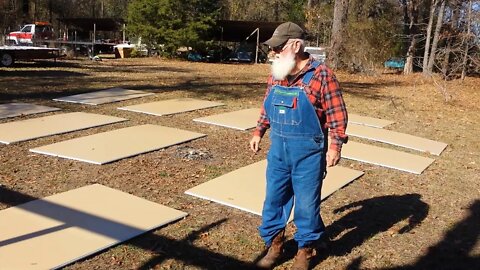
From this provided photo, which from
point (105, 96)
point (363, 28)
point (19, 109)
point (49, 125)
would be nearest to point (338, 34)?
point (363, 28)

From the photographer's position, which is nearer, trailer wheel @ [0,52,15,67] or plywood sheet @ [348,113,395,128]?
plywood sheet @ [348,113,395,128]

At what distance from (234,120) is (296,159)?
4.91m

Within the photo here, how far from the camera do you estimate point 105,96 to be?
9234mm

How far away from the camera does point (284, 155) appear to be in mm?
2963

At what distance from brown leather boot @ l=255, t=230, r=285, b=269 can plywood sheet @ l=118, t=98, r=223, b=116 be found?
4.93 meters

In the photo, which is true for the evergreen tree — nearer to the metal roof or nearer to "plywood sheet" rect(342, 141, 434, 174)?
the metal roof

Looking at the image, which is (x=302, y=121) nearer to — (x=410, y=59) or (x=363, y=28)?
(x=363, y=28)

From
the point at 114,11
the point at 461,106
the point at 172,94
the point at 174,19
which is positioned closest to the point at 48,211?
the point at 172,94

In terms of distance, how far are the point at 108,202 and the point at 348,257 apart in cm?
198

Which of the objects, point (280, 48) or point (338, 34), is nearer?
point (280, 48)

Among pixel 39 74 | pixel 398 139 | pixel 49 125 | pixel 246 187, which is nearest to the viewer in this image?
pixel 246 187

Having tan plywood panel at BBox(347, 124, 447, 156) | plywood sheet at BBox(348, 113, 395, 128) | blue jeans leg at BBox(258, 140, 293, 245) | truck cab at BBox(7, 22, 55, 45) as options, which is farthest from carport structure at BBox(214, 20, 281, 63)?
blue jeans leg at BBox(258, 140, 293, 245)

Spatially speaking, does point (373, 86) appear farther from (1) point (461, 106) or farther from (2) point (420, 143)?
(2) point (420, 143)

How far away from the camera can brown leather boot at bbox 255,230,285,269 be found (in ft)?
10.4
